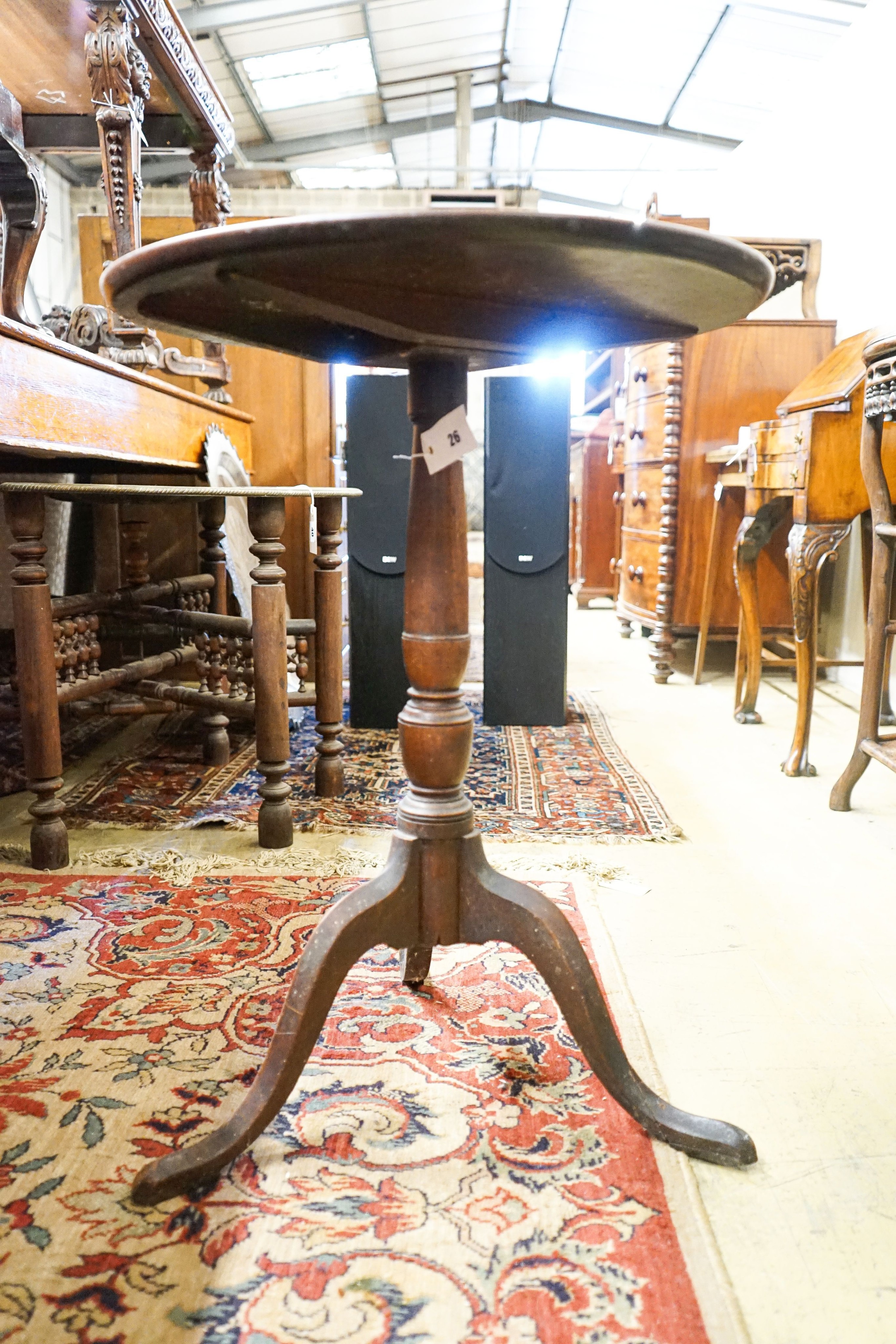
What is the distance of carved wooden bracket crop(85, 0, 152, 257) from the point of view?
203 cm

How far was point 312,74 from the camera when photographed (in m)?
6.57

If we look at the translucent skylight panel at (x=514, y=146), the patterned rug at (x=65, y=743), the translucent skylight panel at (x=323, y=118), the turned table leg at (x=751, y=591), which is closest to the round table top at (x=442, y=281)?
the patterned rug at (x=65, y=743)

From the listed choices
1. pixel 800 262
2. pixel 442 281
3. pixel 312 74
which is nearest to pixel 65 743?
pixel 442 281

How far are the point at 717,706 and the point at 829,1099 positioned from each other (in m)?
2.03

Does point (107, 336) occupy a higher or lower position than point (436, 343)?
higher

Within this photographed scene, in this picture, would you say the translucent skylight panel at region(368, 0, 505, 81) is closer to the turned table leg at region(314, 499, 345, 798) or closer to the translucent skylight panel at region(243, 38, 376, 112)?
the translucent skylight panel at region(243, 38, 376, 112)

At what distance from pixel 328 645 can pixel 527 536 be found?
0.81 metres

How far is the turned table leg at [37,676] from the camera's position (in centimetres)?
157

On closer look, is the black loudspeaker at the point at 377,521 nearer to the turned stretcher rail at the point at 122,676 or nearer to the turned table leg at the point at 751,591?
the turned stretcher rail at the point at 122,676

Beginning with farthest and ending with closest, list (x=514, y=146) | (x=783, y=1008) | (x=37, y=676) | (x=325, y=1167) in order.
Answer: (x=514, y=146), (x=37, y=676), (x=783, y=1008), (x=325, y=1167)

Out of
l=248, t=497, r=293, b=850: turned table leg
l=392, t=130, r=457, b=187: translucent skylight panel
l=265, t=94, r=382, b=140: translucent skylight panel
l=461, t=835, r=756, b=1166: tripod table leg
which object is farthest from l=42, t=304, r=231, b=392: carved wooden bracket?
l=392, t=130, r=457, b=187: translucent skylight panel

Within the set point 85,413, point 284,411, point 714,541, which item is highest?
point 284,411

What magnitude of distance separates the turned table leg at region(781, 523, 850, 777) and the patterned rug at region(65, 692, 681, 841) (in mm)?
387

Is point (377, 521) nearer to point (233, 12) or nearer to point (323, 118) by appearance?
point (233, 12)
